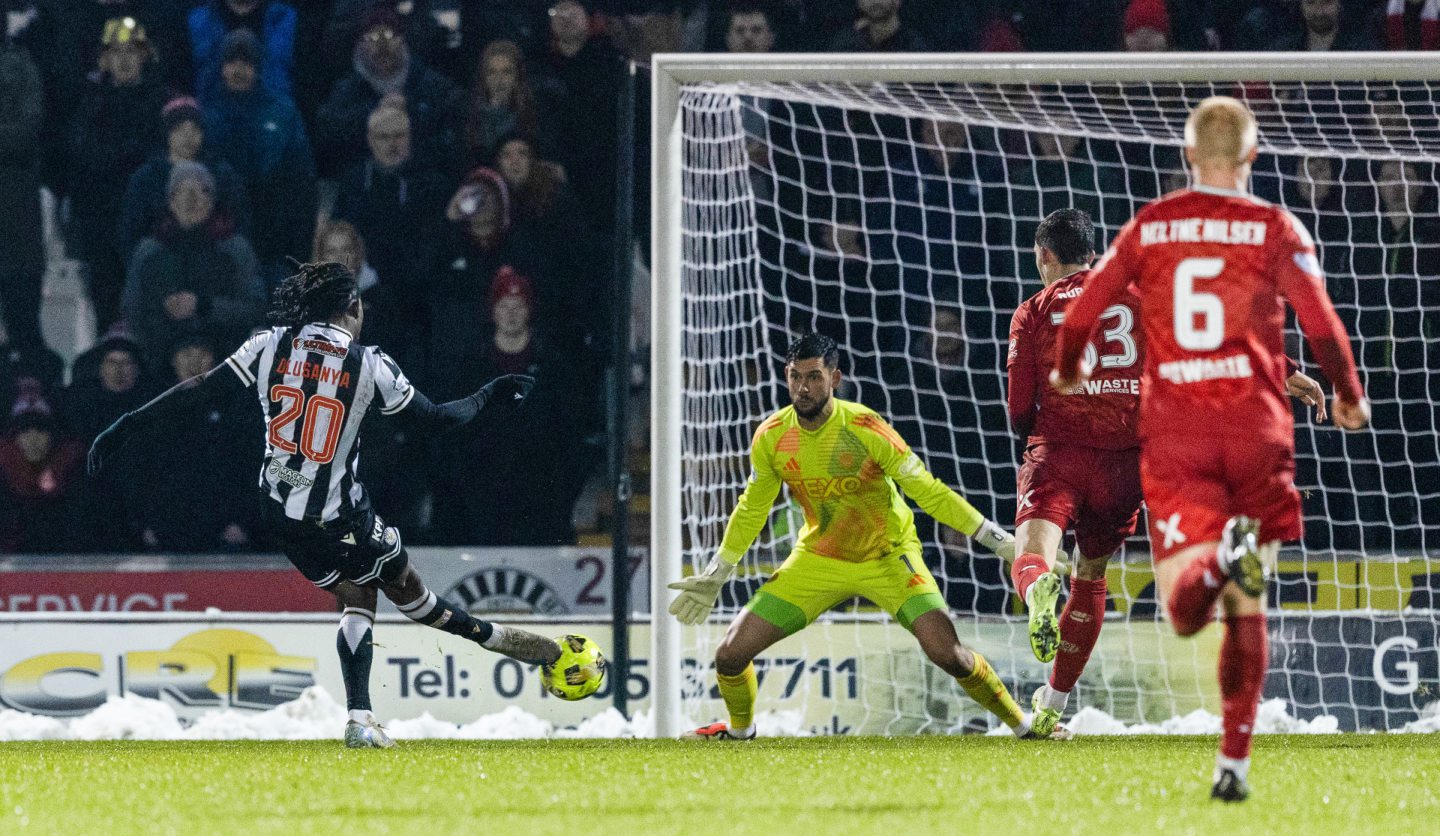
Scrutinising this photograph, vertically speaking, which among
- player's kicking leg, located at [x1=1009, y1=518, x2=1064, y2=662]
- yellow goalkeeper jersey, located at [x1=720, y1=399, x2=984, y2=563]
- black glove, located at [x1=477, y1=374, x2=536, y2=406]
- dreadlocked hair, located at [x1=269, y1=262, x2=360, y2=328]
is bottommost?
player's kicking leg, located at [x1=1009, y1=518, x2=1064, y2=662]

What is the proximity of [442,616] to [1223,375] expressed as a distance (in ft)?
11.4

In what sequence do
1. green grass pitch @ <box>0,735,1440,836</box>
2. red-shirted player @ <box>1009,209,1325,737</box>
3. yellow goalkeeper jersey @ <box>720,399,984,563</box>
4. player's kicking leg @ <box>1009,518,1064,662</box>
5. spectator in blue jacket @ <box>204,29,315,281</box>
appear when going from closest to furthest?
1. green grass pitch @ <box>0,735,1440,836</box>
2. player's kicking leg @ <box>1009,518,1064,662</box>
3. red-shirted player @ <box>1009,209,1325,737</box>
4. yellow goalkeeper jersey @ <box>720,399,984,563</box>
5. spectator in blue jacket @ <box>204,29,315,281</box>

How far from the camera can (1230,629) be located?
442 centimetres

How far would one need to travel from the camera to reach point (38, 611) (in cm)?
890

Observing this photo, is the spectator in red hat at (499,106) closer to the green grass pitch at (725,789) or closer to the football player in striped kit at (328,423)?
the football player in striped kit at (328,423)

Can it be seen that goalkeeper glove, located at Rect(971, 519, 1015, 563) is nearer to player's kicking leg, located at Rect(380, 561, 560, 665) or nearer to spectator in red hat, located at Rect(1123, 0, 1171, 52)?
player's kicking leg, located at Rect(380, 561, 560, 665)

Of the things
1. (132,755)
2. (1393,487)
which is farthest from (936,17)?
(132,755)

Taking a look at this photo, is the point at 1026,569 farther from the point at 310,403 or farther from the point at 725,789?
the point at 310,403

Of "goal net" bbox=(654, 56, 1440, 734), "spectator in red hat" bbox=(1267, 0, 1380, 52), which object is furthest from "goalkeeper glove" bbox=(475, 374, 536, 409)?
"spectator in red hat" bbox=(1267, 0, 1380, 52)

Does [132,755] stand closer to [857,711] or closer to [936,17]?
[857,711]

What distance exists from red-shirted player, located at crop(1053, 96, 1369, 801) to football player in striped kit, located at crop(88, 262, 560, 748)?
2921 mm

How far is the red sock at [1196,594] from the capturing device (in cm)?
432

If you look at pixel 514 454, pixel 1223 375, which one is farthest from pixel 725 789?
pixel 514 454

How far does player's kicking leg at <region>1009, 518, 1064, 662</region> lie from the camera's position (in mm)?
5871
